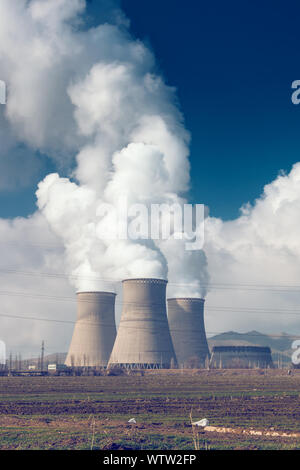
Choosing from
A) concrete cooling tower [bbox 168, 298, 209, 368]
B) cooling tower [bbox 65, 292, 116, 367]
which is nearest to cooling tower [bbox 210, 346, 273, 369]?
concrete cooling tower [bbox 168, 298, 209, 368]

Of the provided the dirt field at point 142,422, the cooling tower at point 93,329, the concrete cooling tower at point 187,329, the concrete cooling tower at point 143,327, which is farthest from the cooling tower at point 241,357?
the dirt field at point 142,422

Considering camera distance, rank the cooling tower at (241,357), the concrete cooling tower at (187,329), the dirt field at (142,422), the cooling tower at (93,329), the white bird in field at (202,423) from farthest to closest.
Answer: the cooling tower at (241,357)
the concrete cooling tower at (187,329)
the cooling tower at (93,329)
the white bird in field at (202,423)
the dirt field at (142,422)

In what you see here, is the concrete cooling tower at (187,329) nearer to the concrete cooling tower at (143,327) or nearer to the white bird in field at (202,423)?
the concrete cooling tower at (143,327)

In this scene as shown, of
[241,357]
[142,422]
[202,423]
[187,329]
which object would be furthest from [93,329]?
[202,423]

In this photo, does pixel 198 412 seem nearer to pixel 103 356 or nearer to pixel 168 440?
pixel 168 440

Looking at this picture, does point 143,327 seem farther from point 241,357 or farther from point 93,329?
point 241,357
